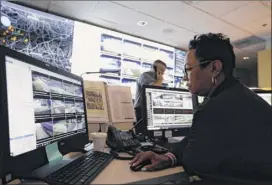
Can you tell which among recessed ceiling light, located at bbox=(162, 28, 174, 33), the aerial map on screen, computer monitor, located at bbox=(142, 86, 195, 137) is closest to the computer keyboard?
computer monitor, located at bbox=(142, 86, 195, 137)

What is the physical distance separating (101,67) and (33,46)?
1234 mm

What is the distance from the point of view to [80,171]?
68cm

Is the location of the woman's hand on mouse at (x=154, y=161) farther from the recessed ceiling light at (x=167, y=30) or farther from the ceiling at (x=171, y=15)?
the recessed ceiling light at (x=167, y=30)

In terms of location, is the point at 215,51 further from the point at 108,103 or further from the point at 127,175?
the point at 108,103

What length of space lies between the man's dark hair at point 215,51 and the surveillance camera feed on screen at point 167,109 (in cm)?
46

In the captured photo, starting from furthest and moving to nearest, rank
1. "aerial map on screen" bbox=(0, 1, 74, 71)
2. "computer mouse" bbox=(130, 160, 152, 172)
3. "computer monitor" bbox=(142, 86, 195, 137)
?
"aerial map on screen" bbox=(0, 1, 74, 71)
"computer monitor" bbox=(142, 86, 195, 137)
"computer mouse" bbox=(130, 160, 152, 172)

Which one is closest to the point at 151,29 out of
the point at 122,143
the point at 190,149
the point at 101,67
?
the point at 101,67

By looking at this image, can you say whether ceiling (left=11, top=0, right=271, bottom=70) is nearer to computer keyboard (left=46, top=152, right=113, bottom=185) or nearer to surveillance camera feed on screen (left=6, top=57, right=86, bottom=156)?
surveillance camera feed on screen (left=6, top=57, right=86, bottom=156)

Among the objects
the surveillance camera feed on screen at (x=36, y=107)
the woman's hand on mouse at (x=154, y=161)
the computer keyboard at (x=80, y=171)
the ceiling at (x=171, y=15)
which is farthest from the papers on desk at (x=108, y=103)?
the ceiling at (x=171, y=15)

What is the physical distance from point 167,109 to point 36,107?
99 cm

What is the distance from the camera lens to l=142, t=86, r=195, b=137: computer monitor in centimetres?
141

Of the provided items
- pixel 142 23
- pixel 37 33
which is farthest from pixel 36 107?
pixel 142 23

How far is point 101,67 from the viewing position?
4.08 meters

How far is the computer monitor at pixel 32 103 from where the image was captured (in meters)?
0.56
